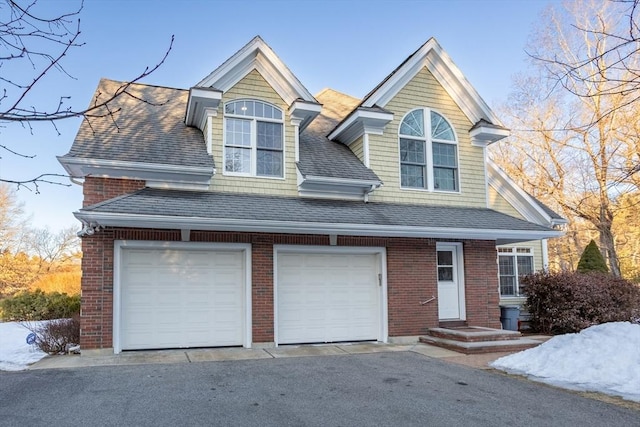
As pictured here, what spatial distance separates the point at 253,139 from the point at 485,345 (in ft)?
23.8

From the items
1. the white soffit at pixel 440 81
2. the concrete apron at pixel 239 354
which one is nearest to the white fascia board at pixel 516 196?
the white soffit at pixel 440 81

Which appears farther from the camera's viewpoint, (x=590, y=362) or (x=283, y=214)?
(x=283, y=214)

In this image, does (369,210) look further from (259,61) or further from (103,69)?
(103,69)

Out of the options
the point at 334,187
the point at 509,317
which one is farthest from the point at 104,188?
the point at 509,317

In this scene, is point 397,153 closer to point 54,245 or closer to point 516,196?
point 516,196

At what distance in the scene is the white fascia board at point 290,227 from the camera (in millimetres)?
9242

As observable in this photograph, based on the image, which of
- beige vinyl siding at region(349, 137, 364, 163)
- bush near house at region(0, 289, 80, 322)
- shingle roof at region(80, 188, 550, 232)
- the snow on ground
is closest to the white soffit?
beige vinyl siding at region(349, 137, 364, 163)

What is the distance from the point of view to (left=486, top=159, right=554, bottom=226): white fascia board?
15.9 meters

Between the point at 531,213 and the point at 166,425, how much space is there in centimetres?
1423

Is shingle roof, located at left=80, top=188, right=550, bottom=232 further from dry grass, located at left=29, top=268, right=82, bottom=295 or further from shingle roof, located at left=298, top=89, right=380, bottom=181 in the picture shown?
dry grass, located at left=29, top=268, right=82, bottom=295

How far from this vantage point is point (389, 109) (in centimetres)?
1349

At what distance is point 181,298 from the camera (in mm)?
10602

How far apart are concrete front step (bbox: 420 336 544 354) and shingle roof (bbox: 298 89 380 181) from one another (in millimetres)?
4394

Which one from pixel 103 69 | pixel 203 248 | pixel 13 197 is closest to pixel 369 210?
pixel 203 248
